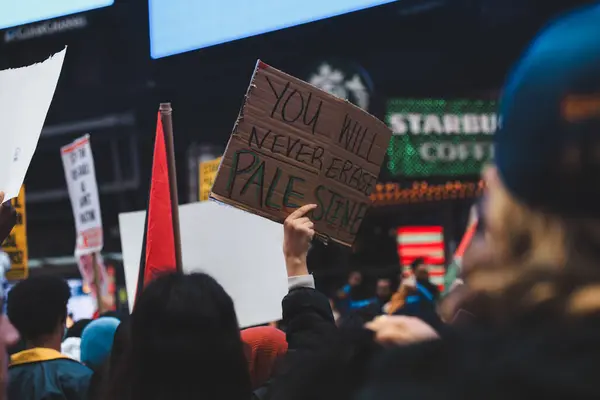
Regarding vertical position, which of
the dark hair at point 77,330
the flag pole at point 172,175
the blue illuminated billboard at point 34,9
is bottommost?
the dark hair at point 77,330

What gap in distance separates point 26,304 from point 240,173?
4.37 feet

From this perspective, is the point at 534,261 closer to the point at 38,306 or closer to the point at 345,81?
the point at 38,306

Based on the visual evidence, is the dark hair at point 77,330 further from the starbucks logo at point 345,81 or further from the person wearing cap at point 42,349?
the starbucks logo at point 345,81

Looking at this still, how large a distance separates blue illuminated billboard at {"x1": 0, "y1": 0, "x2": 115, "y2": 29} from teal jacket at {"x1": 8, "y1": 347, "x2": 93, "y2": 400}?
4121 millimetres

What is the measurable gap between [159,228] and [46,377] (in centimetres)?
72

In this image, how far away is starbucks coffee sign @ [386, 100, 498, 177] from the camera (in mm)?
11195

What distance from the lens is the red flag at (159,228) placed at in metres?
3.52

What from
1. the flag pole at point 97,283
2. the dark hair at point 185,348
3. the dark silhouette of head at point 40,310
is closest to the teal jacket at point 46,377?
the dark silhouette of head at point 40,310

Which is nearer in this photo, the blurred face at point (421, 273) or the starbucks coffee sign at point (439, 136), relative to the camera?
the blurred face at point (421, 273)

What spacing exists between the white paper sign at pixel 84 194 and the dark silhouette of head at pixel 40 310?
3879mm

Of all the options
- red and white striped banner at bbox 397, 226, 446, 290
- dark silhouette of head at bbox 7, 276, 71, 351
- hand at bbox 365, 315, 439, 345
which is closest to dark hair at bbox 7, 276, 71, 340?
dark silhouette of head at bbox 7, 276, 71, 351

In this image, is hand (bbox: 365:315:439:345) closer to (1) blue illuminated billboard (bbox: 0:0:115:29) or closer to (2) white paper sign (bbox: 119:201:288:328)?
(2) white paper sign (bbox: 119:201:288:328)

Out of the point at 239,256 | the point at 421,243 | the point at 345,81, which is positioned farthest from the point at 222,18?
the point at 421,243

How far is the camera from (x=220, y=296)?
2160 mm
